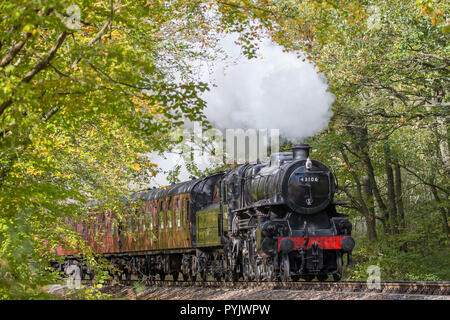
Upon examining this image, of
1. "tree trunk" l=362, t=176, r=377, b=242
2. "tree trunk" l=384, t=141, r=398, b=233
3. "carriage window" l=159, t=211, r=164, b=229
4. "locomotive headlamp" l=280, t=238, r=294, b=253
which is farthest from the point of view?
"tree trunk" l=362, t=176, r=377, b=242

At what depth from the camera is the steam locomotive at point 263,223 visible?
1505 cm

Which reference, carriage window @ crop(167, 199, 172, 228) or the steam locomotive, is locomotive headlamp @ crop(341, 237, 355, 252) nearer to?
the steam locomotive

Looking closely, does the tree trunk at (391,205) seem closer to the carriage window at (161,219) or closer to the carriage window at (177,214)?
the carriage window at (161,219)

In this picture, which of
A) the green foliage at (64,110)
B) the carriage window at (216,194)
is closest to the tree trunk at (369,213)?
the carriage window at (216,194)

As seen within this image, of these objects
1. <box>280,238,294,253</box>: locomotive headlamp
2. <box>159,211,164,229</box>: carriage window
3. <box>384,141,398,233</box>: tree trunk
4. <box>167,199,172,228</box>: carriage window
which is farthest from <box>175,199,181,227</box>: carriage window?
<box>384,141,398,233</box>: tree trunk

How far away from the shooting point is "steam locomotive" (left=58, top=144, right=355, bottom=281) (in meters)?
15.1

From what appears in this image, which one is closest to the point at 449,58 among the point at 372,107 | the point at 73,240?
the point at 372,107

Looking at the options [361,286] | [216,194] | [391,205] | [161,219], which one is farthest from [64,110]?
[391,205]

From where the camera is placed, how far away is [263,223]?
49.2 feet

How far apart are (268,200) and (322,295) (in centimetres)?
441

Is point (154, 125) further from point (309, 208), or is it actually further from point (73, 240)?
point (309, 208)

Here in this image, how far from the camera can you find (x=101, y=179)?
41.1ft

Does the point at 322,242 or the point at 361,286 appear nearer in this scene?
the point at 361,286

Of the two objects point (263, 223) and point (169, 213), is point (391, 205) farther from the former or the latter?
point (263, 223)
